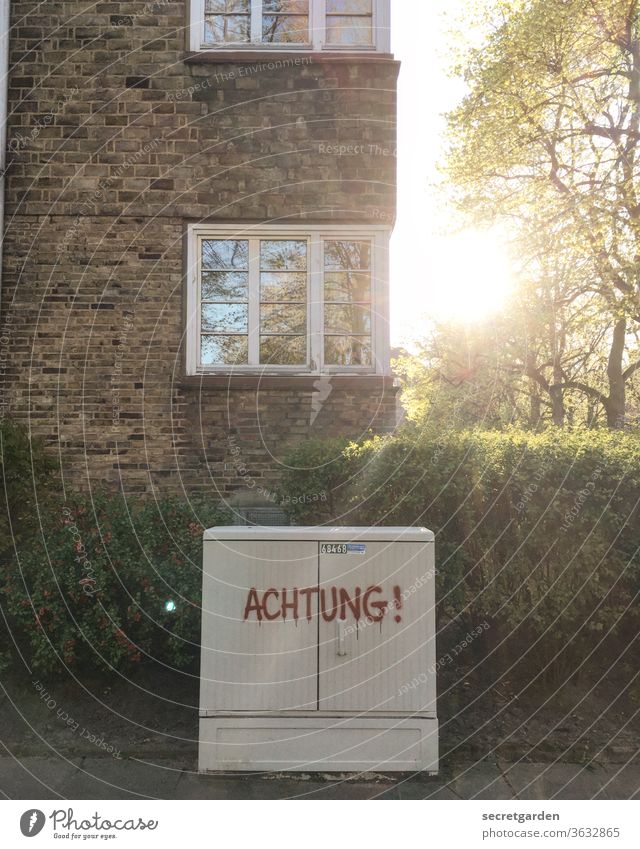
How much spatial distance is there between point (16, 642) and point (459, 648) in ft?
11.6

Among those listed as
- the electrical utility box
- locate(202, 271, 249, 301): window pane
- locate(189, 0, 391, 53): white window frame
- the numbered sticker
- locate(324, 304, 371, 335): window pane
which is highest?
locate(189, 0, 391, 53): white window frame

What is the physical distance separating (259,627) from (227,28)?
746 centimetres

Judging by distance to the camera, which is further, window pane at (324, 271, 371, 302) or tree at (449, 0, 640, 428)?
tree at (449, 0, 640, 428)

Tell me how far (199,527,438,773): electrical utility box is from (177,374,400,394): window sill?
162 inches

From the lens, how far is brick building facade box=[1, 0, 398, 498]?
28.0 ft

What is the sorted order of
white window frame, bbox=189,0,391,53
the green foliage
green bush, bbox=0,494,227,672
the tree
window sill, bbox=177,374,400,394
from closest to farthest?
green bush, bbox=0,494,227,672, the green foliage, window sill, bbox=177,374,400,394, white window frame, bbox=189,0,391,53, the tree

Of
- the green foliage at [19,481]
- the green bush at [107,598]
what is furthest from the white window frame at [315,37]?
the green bush at [107,598]

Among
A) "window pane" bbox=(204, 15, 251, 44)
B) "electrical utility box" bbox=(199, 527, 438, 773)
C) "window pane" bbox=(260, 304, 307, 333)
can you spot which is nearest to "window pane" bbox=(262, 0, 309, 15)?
"window pane" bbox=(204, 15, 251, 44)

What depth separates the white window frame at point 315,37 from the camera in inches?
345

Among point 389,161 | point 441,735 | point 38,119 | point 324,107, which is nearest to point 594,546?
point 441,735

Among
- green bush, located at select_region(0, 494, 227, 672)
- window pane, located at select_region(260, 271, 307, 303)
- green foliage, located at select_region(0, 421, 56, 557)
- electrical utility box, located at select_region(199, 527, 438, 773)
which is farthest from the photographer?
window pane, located at select_region(260, 271, 307, 303)

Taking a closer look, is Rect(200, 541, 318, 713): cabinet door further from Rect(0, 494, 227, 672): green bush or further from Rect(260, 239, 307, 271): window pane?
→ Rect(260, 239, 307, 271): window pane

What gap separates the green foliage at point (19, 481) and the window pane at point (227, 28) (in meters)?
5.13

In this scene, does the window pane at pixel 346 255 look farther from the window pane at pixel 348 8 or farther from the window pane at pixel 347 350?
the window pane at pixel 348 8
